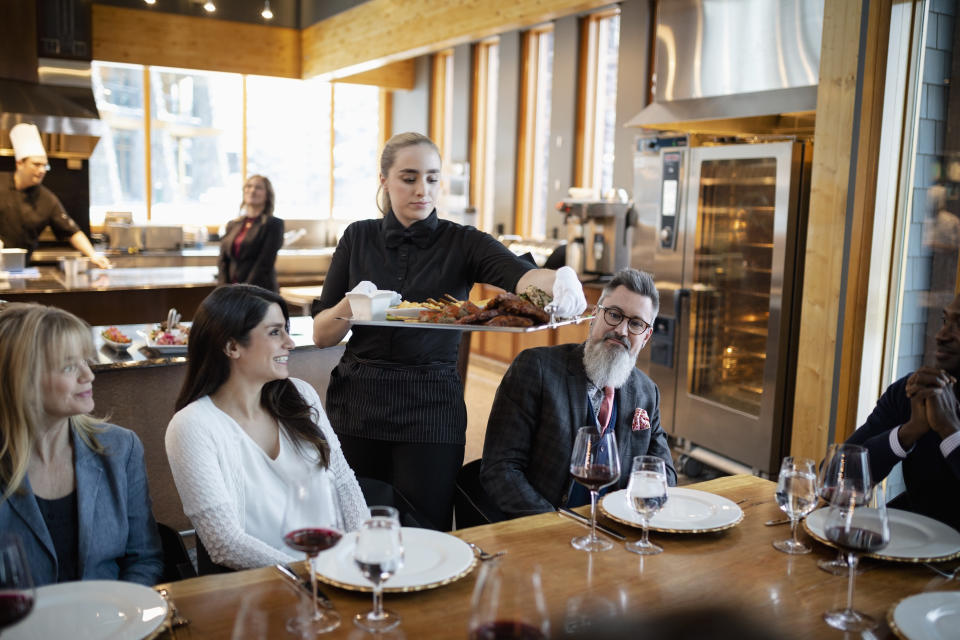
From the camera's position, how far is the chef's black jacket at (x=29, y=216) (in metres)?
6.41

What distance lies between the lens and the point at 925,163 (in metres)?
3.61

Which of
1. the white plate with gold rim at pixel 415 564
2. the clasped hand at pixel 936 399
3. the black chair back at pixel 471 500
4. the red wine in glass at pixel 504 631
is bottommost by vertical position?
the black chair back at pixel 471 500

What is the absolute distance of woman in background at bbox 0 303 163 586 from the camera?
5.79ft

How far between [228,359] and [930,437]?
1.86 meters

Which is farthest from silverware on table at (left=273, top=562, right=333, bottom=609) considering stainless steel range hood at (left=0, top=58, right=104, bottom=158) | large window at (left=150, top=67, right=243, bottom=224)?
large window at (left=150, top=67, right=243, bottom=224)

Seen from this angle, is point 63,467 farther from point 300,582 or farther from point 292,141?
point 292,141

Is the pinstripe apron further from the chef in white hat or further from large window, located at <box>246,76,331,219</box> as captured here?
large window, located at <box>246,76,331,219</box>

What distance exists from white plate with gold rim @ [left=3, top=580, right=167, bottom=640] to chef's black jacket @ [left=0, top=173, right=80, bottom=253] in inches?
220

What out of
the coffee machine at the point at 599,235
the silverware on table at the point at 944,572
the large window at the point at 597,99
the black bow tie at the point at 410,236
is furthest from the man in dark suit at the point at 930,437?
the large window at the point at 597,99

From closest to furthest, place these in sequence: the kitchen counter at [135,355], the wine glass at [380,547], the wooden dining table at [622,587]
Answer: the wine glass at [380,547] → the wooden dining table at [622,587] → the kitchen counter at [135,355]

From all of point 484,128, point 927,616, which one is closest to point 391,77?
point 484,128

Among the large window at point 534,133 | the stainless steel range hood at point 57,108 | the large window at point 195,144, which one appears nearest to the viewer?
the stainless steel range hood at point 57,108

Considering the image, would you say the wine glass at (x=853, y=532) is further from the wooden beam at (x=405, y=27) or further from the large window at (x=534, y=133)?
the large window at (x=534, y=133)

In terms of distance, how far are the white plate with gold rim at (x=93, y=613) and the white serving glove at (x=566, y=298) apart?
1176 millimetres
